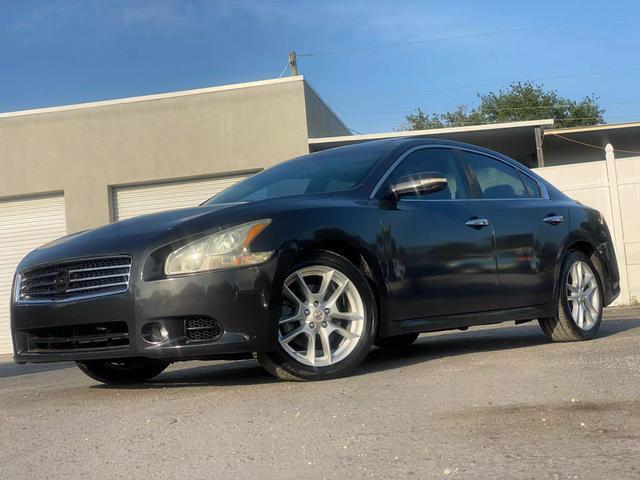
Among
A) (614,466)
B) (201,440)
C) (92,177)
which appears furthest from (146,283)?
(92,177)

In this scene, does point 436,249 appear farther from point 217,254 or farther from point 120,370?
point 120,370

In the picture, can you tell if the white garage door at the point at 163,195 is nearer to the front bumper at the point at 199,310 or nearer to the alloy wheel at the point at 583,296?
the alloy wheel at the point at 583,296

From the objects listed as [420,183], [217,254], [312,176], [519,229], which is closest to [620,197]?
[519,229]

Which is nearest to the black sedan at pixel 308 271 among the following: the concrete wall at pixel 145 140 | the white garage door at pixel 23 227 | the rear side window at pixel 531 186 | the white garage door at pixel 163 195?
the rear side window at pixel 531 186

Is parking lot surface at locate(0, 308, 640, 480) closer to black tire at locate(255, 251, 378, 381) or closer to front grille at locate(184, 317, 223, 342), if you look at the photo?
black tire at locate(255, 251, 378, 381)

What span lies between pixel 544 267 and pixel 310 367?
89.4 inches

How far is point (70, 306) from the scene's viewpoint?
16.1ft

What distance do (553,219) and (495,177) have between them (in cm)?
54

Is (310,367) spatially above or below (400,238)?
below

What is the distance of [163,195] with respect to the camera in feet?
64.1

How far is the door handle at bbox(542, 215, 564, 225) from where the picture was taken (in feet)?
21.5

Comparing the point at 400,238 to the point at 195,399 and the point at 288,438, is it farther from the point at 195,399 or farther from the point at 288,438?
the point at 288,438

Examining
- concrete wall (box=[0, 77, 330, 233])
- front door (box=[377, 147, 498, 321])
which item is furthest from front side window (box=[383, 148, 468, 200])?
concrete wall (box=[0, 77, 330, 233])

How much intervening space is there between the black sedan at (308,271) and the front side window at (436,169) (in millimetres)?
11
